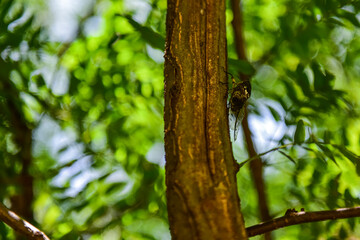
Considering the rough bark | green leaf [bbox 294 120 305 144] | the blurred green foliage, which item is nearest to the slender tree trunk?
the blurred green foliage

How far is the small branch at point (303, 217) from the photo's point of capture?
138 cm

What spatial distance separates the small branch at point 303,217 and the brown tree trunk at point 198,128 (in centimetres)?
16

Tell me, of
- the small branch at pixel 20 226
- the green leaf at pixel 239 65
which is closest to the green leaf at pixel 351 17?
the green leaf at pixel 239 65

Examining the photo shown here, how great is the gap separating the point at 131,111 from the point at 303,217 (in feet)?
4.97

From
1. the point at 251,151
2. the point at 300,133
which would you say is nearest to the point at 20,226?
the point at 300,133

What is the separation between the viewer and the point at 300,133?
2.02m

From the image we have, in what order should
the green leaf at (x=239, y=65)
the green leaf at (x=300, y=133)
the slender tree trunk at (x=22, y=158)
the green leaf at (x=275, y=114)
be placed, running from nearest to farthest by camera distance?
the green leaf at (x=300, y=133) → the green leaf at (x=239, y=65) → the green leaf at (x=275, y=114) → the slender tree trunk at (x=22, y=158)

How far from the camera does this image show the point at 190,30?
1.54m

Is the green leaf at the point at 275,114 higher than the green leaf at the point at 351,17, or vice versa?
the green leaf at the point at 351,17

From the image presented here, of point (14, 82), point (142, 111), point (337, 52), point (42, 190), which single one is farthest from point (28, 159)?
point (337, 52)

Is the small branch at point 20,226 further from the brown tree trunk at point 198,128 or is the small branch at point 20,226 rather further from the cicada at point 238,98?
the cicada at point 238,98

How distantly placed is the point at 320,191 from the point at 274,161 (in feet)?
1.53

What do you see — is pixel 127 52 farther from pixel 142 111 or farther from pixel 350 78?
pixel 350 78

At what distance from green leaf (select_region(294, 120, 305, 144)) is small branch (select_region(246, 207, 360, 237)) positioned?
65cm
